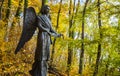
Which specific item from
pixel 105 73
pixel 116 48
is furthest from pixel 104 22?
pixel 116 48

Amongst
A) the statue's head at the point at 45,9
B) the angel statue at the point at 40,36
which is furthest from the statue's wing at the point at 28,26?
the statue's head at the point at 45,9

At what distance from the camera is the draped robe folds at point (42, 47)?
9273 millimetres

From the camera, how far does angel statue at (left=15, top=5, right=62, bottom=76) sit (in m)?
9.29

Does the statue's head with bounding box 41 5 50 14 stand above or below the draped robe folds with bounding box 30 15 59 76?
above

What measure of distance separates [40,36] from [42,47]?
12.5 inches

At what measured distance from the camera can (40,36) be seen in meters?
9.47

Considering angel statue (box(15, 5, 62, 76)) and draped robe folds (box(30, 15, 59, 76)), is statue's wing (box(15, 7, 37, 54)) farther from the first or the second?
draped robe folds (box(30, 15, 59, 76))

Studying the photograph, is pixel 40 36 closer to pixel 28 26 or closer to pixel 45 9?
pixel 28 26

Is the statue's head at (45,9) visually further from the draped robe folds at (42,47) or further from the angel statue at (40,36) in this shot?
the draped robe folds at (42,47)

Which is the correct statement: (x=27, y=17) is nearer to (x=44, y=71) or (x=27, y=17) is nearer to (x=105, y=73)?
(x=44, y=71)

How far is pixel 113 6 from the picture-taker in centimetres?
1741

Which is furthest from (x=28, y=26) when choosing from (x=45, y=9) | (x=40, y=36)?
(x=45, y=9)

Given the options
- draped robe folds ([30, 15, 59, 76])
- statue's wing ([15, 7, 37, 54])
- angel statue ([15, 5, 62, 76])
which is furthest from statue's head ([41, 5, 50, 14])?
→ statue's wing ([15, 7, 37, 54])

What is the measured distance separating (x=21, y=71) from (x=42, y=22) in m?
8.99
